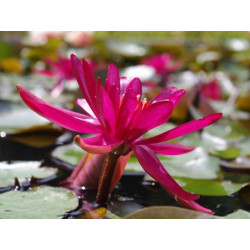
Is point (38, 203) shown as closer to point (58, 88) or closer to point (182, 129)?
point (182, 129)

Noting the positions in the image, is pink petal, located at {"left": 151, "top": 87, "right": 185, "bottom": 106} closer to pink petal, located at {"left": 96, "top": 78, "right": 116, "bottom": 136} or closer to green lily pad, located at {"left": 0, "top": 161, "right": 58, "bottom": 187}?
pink petal, located at {"left": 96, "top": 78, "right": 116, "bottom": 136}

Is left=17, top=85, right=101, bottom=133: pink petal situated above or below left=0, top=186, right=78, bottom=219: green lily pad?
above

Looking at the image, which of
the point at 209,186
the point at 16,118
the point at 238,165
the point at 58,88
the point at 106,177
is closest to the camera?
the point at 106,177

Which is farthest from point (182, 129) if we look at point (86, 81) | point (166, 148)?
point (86, 81)

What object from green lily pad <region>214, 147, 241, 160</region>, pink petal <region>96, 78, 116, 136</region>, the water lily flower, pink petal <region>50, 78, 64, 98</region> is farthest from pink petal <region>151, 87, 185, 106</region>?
pink petal <region>50, 78, 64, 98</region>

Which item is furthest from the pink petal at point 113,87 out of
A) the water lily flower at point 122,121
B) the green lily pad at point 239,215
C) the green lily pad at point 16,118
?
the green lily pad at point 16,118

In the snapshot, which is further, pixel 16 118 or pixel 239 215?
pixel 16 118
